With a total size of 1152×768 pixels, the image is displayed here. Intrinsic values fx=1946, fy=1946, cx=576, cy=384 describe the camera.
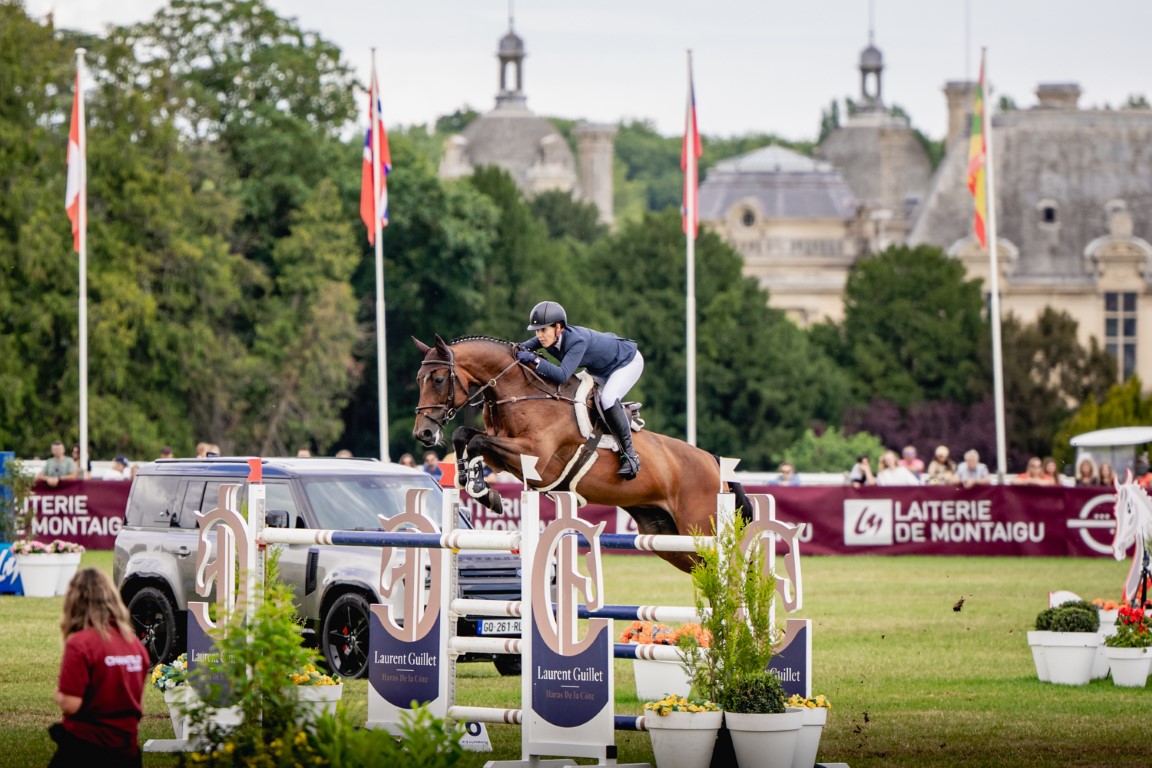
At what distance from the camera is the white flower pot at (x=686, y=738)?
1102 cm

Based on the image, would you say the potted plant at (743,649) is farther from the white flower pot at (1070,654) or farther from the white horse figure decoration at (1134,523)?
the white horse figure decoration at (1134,523)

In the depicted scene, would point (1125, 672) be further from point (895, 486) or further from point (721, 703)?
point (895, 486)

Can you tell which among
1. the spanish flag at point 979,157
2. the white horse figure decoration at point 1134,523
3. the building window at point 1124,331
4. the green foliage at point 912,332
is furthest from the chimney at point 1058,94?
the white horse figure decoration at point 1134,523

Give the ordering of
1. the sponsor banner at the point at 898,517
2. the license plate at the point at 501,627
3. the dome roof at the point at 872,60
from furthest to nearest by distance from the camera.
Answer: the dome roof at the point at 872,60 < the sponsor banner at the point at 898,517 < the license plate at the point at 501,627

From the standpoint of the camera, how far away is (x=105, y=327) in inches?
2008

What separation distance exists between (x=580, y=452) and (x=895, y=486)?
1921cm

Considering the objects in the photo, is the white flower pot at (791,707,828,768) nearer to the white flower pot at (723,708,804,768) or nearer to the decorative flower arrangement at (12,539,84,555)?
the white flower pot at (723,708,804,768)

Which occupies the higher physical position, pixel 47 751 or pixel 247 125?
pixel 247 125

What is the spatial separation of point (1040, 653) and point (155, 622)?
7852mm

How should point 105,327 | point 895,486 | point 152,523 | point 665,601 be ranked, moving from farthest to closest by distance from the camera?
1. point 105,327
2. point 895,486
3. point 665,601
4. point 152,523

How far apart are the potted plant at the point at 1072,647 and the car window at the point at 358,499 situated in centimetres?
551

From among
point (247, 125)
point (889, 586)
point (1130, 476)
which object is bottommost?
Result: point (889, 586)

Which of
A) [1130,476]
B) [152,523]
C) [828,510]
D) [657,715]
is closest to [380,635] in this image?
[657,715]

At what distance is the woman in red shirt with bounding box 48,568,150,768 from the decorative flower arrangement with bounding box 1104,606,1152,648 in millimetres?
10164
